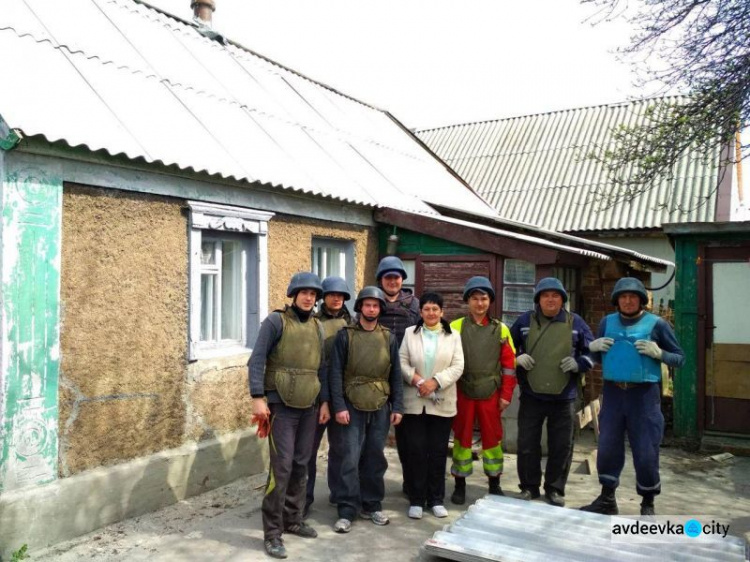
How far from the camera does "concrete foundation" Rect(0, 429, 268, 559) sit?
3834mm

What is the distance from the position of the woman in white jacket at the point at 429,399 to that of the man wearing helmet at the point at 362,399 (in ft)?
0.64

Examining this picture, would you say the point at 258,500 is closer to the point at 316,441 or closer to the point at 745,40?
the point at 316,441

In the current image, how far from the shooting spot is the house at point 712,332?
7.02 meters

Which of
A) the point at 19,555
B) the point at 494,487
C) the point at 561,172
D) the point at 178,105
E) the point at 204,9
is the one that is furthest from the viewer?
the point at 561,172

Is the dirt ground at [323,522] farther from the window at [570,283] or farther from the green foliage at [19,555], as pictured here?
the window at [570,283]

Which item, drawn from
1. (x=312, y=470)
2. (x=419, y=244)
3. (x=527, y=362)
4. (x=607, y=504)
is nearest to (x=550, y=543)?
(x=607, y=504)

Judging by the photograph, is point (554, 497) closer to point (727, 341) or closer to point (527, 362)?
point (527, 362)

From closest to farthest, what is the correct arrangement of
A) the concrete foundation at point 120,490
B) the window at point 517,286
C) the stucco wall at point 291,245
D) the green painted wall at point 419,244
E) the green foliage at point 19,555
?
the green foliage at point 19,555 < the concrete foundation at point 120,490 < the stucco wall at point 291,245 < the window at point 517,286 < the green painted wall at point 419,244

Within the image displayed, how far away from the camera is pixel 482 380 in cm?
488

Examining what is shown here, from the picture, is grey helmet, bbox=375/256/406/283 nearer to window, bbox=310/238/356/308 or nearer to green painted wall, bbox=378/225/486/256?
window, bbox=310/238/356/308

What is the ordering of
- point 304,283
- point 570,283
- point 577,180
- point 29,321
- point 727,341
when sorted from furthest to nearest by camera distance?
point 577,180
point 570,283
point 727,341
point 304,283
point 29,321

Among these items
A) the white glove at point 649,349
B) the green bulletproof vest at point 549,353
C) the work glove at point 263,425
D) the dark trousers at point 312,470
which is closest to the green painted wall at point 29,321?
the work glove at point 263,425

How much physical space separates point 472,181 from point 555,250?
1080cm

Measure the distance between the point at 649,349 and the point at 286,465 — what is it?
2.78m
